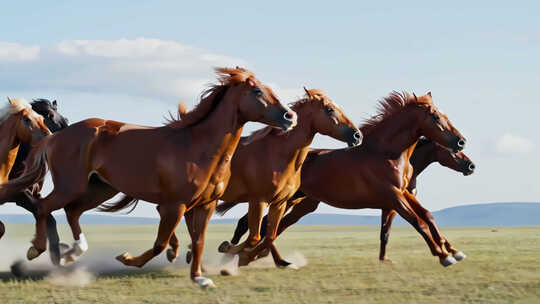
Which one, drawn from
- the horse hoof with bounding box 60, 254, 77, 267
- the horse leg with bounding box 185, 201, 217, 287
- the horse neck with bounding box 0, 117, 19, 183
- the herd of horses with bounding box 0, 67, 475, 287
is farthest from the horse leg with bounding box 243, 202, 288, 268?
the horse neck with bounding box 0, 117, 19, 183

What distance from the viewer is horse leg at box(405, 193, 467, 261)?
11.3 meters

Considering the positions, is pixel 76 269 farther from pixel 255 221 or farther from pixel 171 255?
pixel 255 221

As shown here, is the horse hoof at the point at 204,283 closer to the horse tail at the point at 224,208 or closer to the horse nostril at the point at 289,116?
the horse nostril at the point at 289,116

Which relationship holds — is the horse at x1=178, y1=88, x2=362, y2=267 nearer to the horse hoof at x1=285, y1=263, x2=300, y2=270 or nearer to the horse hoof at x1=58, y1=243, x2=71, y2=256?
the horse hoof at x1=285, y1=263, x2=300, y2=270

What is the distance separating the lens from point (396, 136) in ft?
40.0

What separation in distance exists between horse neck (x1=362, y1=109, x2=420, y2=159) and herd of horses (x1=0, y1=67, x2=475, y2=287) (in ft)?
0.05

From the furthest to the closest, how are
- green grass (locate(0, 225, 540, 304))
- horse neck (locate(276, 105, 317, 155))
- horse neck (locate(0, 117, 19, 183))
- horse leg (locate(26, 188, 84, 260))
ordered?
horse neck (locate(0, 117, 19, 183)), horse neck (locate(276, 105, 317, 155)), horse leg (locate(26, 188, 84, 260)), green grass (locate(0, 225, 540, 304))

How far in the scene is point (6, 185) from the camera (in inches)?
436

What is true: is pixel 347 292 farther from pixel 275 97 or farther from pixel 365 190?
pixel 365 190

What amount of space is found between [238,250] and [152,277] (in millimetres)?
1242

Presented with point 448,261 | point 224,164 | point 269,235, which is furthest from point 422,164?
point 224,164

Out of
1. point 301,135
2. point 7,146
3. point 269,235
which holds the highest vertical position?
point 301,135

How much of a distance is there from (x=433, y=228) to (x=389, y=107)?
2267 millimetres

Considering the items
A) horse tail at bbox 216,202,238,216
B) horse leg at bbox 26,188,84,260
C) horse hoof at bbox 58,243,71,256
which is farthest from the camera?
horse tail at bbox 216,202,238,216
